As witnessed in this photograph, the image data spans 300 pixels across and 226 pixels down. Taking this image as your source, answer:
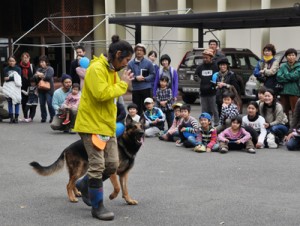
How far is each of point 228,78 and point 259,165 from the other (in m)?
3.47

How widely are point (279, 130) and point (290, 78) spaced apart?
1.32m

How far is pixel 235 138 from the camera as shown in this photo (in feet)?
36.1

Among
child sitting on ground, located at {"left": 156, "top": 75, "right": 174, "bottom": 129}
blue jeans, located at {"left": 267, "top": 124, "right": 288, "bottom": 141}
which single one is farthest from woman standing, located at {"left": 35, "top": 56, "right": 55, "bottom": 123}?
blue jeans, located at {"left": 267, "top": 124, "right": 288, "bottom": 141}

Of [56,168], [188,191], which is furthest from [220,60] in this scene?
[56,168]

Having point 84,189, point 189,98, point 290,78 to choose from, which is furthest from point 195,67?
point 84,189

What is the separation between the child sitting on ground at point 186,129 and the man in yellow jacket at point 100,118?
519 centimetres

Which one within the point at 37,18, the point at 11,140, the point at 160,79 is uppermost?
the point at 37,18

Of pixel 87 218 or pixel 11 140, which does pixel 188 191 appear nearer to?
pixel 87 218

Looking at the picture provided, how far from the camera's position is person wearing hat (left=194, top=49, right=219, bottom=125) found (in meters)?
12.9

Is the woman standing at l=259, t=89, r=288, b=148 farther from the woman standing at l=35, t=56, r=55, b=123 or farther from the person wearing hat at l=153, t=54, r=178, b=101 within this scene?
the woman standing at l=35, t=56, r=55, b=123

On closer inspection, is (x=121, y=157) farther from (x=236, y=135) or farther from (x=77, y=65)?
(x=77, y=65)

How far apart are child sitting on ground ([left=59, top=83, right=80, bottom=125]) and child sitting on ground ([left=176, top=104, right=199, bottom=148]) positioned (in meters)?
2.89

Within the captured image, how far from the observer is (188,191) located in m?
7.74

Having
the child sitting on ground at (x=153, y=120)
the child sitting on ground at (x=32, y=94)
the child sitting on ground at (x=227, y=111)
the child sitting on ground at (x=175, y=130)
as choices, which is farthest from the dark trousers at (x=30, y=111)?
the child sitting on ground at (x=227, y=111)
